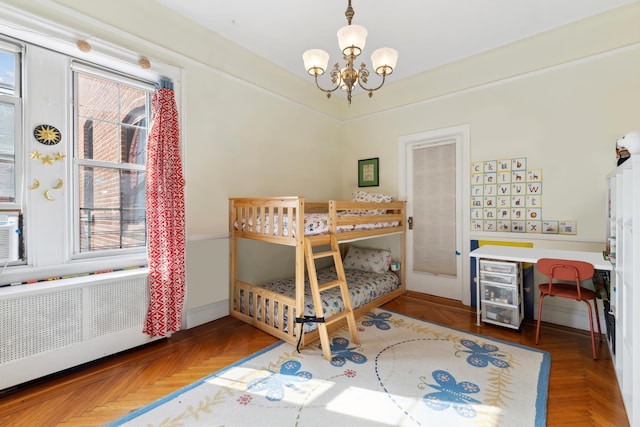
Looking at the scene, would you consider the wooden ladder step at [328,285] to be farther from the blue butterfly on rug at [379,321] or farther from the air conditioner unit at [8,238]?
the air conditioner unit at [8,238]

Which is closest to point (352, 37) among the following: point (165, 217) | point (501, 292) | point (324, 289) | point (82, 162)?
point (324, 289)

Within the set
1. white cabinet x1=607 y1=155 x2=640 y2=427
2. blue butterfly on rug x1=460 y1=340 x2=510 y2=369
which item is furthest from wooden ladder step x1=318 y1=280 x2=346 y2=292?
white cabinet x1=607 y1=155 x2=640 y2=427

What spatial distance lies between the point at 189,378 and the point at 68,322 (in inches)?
37.1

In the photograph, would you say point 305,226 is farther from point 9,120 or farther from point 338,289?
point 9,120

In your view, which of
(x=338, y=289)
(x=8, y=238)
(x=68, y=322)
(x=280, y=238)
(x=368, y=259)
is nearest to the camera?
(x=8, y=238)

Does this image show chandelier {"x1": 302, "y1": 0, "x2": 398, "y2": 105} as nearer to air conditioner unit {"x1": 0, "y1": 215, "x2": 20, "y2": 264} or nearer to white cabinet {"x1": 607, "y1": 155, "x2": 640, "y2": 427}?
white cabinet {"x1": 607, "y1": 155, "x2": 640, "y2": 427}

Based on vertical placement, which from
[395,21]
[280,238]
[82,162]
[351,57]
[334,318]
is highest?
[395,21]

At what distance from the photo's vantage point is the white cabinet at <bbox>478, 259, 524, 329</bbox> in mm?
2617

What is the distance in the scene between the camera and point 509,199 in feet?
10.2

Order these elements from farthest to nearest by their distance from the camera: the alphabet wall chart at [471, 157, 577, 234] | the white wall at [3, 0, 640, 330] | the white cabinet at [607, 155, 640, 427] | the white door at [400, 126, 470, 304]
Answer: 1. the white door at [400, 126, 470, 304]
2. the alphabet wall chart at [471, 157, 577, 234]
3. the white wall at [3, 0, 640, 330]
4. the white cabinet at [607, 155, 640, 427]

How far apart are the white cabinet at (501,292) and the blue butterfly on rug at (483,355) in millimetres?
432

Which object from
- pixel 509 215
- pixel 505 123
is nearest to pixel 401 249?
pixel 509 215

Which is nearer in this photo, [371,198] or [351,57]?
[351,57]

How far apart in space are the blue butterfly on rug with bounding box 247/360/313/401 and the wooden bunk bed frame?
0.97 feet
